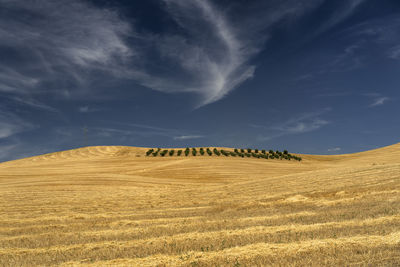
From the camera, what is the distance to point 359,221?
12320mm

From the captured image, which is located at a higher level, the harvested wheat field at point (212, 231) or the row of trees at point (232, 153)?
the row of trees at point (232, 153)

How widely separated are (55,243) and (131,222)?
14.9 ft

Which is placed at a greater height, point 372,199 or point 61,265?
point 372,199

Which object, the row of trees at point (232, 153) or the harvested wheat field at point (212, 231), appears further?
the row of trees at point (232, 153)

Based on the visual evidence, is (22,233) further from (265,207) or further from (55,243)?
(265,207)

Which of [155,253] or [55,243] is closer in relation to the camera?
[155,253]

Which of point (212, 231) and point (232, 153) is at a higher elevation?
point (232, 153)

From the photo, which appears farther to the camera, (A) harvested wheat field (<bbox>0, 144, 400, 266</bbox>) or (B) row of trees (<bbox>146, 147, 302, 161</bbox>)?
(B) row of trees (<bbox>146, 147, 302, 161</bbox>)

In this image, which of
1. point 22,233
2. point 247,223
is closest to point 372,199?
point 247,223

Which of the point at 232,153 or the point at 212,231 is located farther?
the point at 232,153

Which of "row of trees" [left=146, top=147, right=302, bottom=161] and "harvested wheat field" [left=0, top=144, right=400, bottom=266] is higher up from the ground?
"row of trees" [left=146, top=147, right=302, bottom=161]

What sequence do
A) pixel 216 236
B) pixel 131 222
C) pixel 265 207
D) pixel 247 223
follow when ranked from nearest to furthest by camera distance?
1. pixel 216 236
2. pixel 247 223
3. pixel 131 222
4. pixel 265 207

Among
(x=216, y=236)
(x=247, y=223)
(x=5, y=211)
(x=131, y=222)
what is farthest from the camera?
(x=5, y=211)

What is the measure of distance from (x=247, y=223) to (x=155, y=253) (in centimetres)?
582
